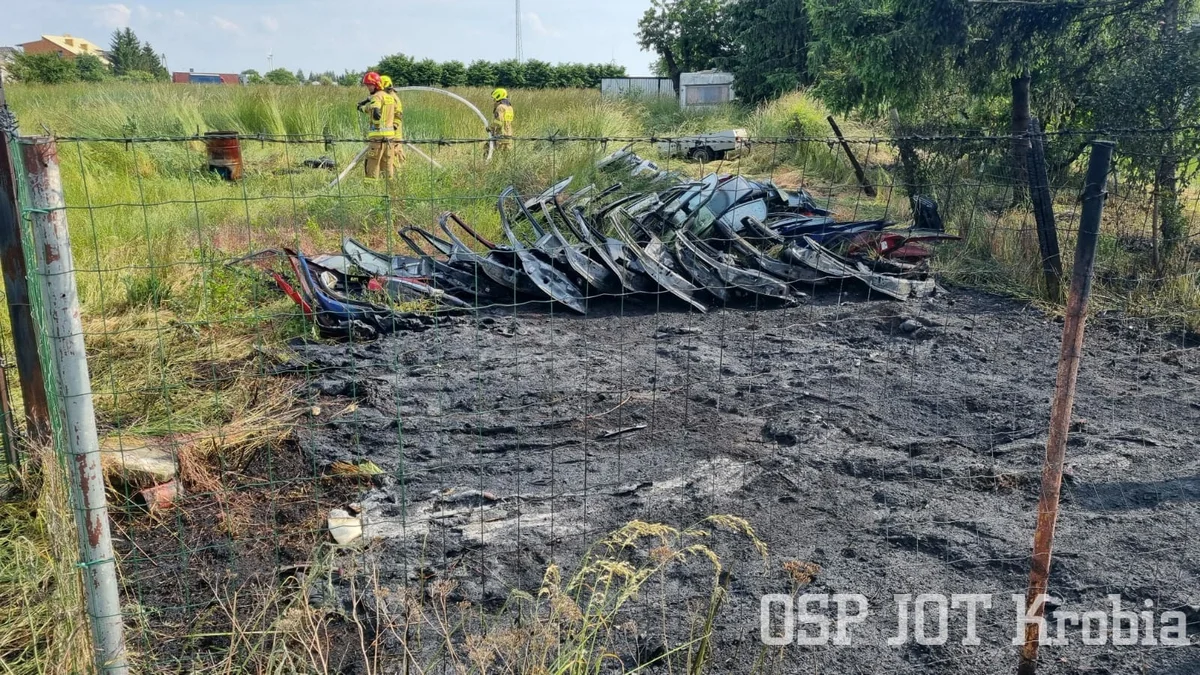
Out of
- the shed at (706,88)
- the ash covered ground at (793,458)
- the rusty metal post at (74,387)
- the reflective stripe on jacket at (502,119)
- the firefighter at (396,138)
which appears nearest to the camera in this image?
the rusty metal post at (74,387)

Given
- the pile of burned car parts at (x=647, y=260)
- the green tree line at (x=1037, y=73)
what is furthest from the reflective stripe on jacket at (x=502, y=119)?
the pile of burned car parts at (x=647, y=260)

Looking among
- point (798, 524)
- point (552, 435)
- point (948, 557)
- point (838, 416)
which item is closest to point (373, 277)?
point (552, 435)

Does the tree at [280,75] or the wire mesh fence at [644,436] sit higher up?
the tree at [280,75]

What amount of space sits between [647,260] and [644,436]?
2740mm

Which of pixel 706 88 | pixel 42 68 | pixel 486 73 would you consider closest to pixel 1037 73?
pixel 706 88

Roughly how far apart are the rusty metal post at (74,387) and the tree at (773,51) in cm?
2761

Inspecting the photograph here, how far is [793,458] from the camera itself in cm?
442

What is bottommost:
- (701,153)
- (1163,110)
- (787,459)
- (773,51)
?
(787,459)

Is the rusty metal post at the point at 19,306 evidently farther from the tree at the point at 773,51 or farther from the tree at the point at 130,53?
the tree at the point at 130,53

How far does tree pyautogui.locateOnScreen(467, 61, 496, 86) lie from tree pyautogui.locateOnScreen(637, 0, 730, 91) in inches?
386

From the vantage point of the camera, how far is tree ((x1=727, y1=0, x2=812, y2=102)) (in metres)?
28.6

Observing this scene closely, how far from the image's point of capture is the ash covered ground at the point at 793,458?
3.29m

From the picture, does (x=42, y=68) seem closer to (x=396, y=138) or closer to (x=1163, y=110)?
(x=396, y=138)

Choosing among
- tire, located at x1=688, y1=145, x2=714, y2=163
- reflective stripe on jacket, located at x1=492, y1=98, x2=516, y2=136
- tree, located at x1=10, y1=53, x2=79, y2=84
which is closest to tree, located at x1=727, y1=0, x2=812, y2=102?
tire, located at x1=688, y1=145, x2=714, y2=163
